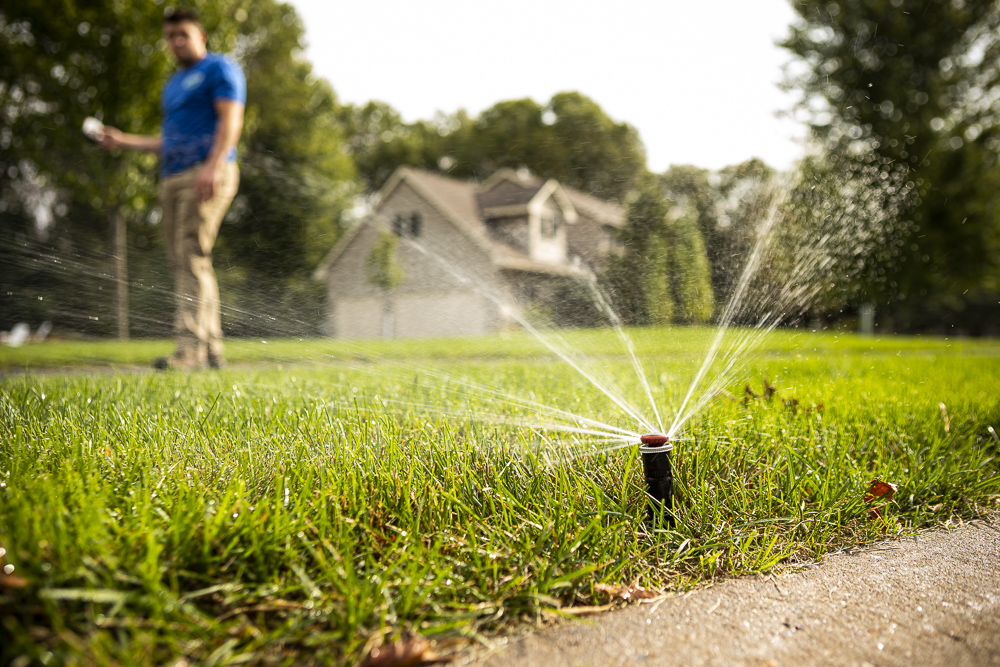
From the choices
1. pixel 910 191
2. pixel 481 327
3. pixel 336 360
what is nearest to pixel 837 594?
pixel 910 191

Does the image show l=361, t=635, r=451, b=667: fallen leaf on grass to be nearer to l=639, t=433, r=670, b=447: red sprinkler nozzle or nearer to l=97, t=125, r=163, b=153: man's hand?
l=639, t=433, r=670, b=447: red sprinkler nozzle

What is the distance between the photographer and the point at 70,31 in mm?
10773

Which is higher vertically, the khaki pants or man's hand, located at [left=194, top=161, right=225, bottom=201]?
man's hand, located at [left=194, top=161, right=225, bottom=201]

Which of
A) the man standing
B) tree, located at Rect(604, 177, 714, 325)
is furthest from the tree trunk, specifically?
tree, located at Rect(604, 177, 714, 325)

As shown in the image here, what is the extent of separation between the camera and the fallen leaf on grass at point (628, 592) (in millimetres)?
1271

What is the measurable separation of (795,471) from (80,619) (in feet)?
5.55

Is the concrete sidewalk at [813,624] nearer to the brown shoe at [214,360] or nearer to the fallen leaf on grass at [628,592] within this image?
the fallen leaf on grass at [628,592]

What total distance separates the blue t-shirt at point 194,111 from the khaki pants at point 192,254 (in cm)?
10

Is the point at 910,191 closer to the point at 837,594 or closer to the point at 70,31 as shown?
the point at 837,594

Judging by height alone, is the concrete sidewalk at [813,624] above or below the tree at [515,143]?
below

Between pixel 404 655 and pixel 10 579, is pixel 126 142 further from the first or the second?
pixel 404 655

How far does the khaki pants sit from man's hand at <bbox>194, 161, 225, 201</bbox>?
0.07 meters

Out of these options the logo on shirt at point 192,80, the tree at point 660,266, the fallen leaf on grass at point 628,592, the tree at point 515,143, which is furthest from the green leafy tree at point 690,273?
the logo on shirt at point 192,80

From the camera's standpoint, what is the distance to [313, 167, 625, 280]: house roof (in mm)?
20469
